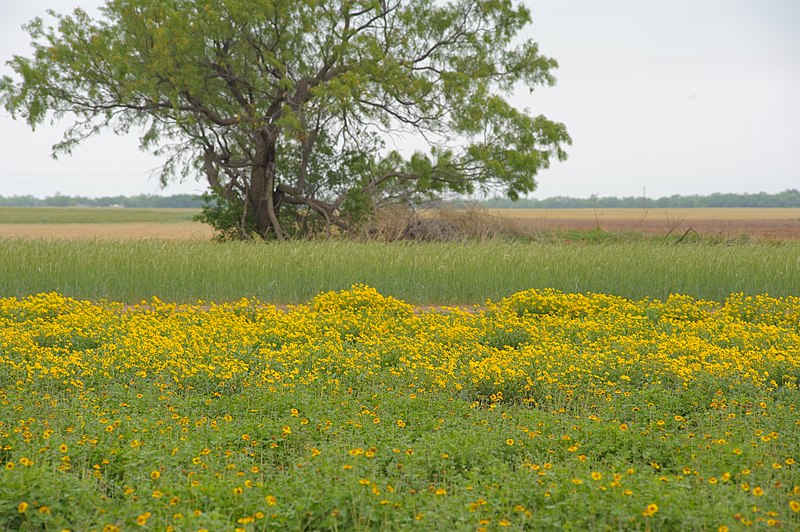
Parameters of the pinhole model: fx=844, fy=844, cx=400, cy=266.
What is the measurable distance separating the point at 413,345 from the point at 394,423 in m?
2.78

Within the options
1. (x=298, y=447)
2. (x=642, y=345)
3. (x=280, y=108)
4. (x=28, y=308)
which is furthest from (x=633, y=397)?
(x=280, y=108)

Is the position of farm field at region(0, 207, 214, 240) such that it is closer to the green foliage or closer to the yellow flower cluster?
the green foliage

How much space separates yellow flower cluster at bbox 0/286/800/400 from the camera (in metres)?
7.78

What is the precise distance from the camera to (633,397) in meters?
7.19

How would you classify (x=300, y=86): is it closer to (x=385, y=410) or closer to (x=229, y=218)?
(x=229, y=218)

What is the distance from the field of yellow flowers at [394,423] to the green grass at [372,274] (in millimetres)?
3173

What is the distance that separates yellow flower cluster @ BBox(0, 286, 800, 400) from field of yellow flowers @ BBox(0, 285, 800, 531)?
4 centimetres

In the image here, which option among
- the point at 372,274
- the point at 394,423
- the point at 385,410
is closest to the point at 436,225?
the point at 372,274

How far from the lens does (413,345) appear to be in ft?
29.9

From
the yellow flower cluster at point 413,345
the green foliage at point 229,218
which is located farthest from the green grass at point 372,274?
the green foliage at point 229,218

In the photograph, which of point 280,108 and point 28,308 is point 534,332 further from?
point 280,108

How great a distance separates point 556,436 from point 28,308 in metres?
8.13

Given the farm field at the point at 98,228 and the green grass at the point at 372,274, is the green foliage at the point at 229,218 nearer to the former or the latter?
the farm field at the point at 98,228

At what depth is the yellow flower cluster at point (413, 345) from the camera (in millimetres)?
7777
